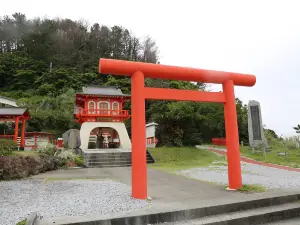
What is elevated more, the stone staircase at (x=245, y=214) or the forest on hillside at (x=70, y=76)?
the forest on hillside at (x=70, y=76)

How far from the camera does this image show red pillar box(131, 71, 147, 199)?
4.75 metres

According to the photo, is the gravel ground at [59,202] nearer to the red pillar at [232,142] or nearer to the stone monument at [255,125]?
the red pillar at [232,142]

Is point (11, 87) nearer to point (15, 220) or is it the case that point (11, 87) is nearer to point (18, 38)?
point (18, 38)

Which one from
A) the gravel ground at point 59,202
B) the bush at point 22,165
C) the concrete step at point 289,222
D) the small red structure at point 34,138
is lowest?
the concrete step at point 289,222

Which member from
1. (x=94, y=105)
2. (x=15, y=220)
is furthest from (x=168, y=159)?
(x=15, y=220)

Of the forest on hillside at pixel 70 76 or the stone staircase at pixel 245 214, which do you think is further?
the forest on hillside at pixel 70 76

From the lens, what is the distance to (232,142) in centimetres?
570

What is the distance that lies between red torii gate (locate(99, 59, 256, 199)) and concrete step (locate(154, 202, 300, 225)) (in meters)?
1.29

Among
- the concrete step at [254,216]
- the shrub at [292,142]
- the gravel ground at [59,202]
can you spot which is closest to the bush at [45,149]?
the gravel ground at [59,202]

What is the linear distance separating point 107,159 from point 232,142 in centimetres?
984

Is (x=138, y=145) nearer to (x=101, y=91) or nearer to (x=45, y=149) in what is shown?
(x=45, y=149)

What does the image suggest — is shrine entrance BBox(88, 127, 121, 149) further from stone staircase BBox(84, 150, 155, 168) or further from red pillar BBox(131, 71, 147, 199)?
red pillar BBox(131, 71, 147, 199)

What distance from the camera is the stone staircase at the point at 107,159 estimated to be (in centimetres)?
1340

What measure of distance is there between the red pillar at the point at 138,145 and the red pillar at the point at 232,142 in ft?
7.33
